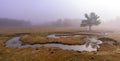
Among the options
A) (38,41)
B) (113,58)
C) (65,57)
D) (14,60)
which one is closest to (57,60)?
(65,57)

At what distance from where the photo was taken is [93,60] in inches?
1636

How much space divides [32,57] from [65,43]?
78.7 ft

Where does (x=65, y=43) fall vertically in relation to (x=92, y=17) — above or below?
below

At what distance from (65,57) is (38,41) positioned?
93.9ft

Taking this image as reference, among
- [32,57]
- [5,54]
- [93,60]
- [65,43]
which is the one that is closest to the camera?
[93,60]

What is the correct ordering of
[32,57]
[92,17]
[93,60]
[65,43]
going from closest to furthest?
[93,60] → [32,57] → [65,43] → [92,17]

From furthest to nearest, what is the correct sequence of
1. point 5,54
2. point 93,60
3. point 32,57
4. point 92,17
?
point 92,17 → point 5,54 → point 32,57 → point 93,60

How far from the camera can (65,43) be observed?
220 ft

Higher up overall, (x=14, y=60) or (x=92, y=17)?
(x=92, y=17)

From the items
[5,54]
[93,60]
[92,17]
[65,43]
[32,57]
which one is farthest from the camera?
[92,17]

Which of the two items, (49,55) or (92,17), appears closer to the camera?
(49,55)

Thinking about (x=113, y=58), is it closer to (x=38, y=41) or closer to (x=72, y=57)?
(x=72, y=57)

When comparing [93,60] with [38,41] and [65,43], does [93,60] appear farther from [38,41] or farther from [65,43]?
[38,41]

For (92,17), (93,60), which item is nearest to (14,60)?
→ (93,60)
